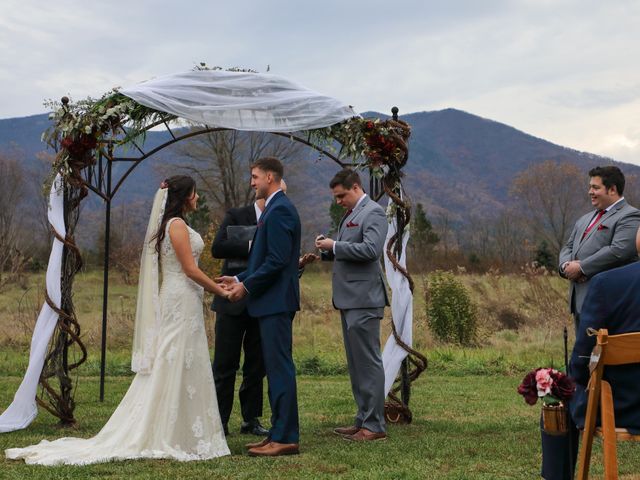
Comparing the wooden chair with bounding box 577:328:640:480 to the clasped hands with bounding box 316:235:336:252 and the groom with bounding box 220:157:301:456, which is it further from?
the clasped hands with bounding box 316:235:336:252

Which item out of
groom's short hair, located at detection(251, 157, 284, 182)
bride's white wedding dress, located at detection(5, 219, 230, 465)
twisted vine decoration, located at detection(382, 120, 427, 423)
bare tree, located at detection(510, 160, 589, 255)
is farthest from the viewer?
bare tree, located at detection(510, 160, 589, 255)

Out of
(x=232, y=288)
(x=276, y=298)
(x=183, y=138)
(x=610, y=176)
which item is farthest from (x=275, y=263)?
A: (x=610, y=176)

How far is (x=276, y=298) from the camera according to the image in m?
6.15

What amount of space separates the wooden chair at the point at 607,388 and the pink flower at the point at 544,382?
0.25 meters

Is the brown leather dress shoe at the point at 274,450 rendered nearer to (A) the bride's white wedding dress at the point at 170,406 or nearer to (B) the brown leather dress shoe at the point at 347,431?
(A) the bride's white wedding dress at the point at 170,406

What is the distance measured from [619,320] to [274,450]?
283 centimetres

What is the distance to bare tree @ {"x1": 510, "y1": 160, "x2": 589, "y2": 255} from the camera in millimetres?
53037

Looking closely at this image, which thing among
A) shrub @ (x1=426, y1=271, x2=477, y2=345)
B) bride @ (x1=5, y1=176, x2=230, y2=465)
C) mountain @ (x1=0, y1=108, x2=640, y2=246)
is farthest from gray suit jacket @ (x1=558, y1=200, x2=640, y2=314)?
mountain @ (x1=0, y1=108, x2=640, y2=246)

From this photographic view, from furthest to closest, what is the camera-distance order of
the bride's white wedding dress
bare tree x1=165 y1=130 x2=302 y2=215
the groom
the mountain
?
the mountain < bare tree x1=165 y1=130 x2=302 y2=215 < the groom < the bride's white wedding dress

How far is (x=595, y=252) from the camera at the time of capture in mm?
6688

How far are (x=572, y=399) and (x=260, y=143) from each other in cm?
3989

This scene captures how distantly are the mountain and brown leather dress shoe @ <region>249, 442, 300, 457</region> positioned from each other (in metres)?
94.9

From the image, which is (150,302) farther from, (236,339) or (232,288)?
(236,339)

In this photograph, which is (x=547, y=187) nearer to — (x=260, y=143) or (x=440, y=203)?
(x=260, y=143)
